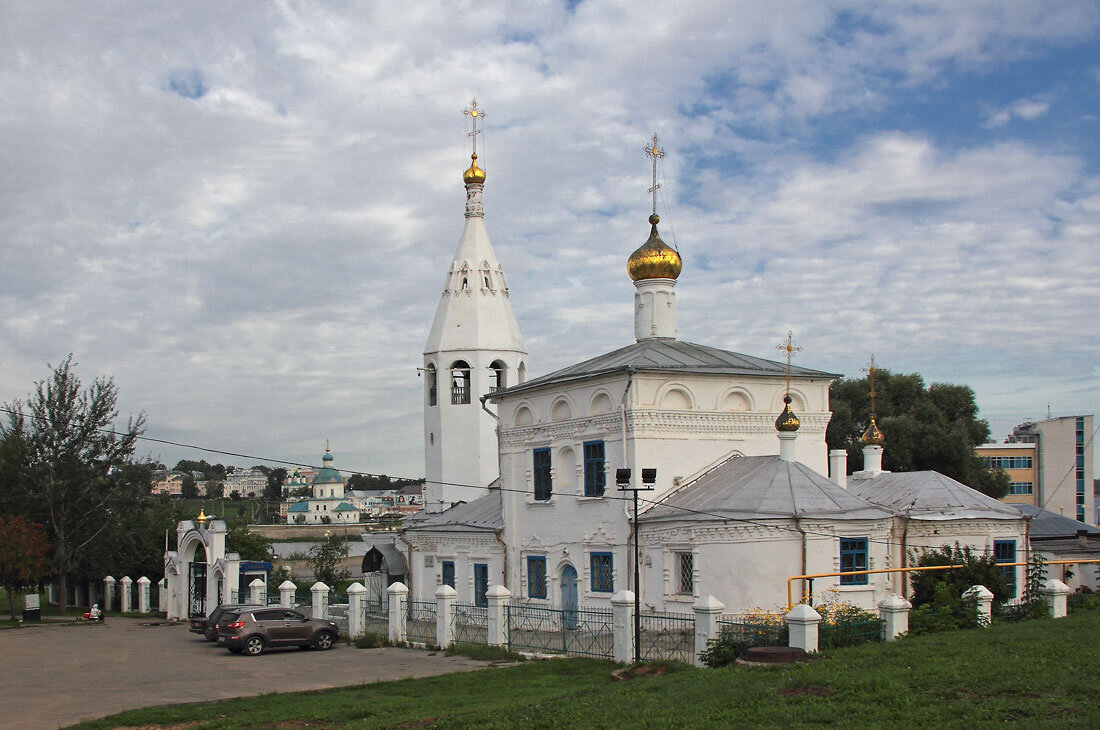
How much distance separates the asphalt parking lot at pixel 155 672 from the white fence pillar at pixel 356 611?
51cm

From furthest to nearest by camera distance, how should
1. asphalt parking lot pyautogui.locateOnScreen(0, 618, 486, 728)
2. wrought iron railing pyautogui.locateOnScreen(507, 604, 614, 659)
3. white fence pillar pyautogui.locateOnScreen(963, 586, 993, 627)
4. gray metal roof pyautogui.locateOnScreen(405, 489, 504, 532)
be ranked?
gray metal roof pyautogui.locateOnScreen(405, 489, 504, 532) → wrought iron railing pyautogui.locateOnScreen(507, 604, 614, 659) → white fence pillar pyautogui.locateOnScreen(963, 586, 993, 627) → asphalt parking lot pyautogui.locateOnScreen(0, 618, 486, 728)

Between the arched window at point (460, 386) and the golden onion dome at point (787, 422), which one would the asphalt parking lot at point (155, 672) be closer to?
the golden onion dome at point (787, 422)

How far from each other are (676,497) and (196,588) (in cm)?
1491

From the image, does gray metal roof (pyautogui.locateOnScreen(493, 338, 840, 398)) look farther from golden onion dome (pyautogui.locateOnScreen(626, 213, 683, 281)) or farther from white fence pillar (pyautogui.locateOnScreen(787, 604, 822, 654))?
white fence pillar (pyautogui.locateOnScreen(787, 604, 822, 654))

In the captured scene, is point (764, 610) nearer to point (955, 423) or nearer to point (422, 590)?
point (422, 590)

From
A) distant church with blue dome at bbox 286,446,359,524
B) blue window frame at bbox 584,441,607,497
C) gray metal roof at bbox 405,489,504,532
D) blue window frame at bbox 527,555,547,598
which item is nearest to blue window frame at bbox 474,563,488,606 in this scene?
gray metal roof at bbox 405,489,504,532

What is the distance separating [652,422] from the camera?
870 inches

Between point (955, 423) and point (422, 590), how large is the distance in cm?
2987

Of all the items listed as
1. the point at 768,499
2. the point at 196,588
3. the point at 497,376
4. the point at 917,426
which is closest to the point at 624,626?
the point at 768,499

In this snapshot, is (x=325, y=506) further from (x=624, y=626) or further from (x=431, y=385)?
(x=624, y=626)

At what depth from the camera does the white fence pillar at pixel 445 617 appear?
20.1 meters

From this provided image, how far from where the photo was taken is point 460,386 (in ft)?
112

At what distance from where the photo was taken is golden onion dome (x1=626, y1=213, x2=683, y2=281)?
1032 inches

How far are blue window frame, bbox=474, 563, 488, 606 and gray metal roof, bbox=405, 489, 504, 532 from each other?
0.98m
